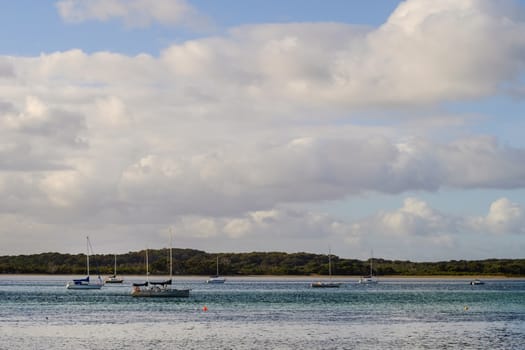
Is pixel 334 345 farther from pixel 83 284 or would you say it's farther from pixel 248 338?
pixel 83 284

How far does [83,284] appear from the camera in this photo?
6959 inches

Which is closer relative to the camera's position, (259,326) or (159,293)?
(259,326)

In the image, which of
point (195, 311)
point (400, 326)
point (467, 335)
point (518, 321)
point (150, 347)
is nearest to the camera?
point (150, 347)

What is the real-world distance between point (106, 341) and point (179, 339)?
534cm

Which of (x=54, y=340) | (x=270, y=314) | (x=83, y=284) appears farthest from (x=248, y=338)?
(x=83, y=284)

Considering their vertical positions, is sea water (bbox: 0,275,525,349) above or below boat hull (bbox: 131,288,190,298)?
below

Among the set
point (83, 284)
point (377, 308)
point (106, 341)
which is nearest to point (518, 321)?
point (377, 308)

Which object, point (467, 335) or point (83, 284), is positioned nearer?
point (467, 335)

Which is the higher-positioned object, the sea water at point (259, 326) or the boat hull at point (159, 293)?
the boat hull at point (159, 293)

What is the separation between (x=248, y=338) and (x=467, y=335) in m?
16.8

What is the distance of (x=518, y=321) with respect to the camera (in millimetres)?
83188

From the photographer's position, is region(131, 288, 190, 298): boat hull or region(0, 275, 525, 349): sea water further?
region(131, 288, 190, 298): boat hull

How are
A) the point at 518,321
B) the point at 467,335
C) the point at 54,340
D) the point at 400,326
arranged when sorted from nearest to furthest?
the point at 54,340, the point at 467,335, the point at 400,326, the point at 518,321

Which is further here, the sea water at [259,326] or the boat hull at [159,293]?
the boat hull at [159,293]
